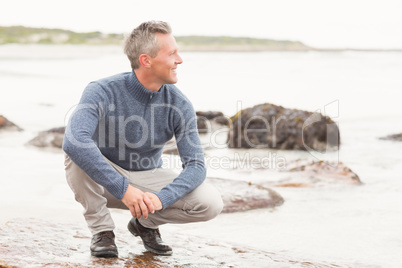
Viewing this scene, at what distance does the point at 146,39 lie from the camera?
3348 millimetres

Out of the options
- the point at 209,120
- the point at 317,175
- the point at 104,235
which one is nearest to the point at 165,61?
the point at 104,235

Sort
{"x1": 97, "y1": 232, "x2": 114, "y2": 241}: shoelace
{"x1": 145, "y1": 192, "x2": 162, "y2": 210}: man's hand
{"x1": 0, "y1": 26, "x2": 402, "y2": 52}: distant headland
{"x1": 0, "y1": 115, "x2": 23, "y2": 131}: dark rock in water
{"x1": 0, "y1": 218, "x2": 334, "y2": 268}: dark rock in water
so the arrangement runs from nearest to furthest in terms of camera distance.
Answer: {"x1": 0, "y1": 218, "x2": 334, "y2": 268}: dark rock in water < {"x1": 145, "y1": 192, "x2": 162, "y2": 210}: man's hand < {"x1": 97, "y1": 232, "x2": 114, "y2": 241}: shoelace < {"x1": 0, "y1": 115, "x2": 23, "y2": 131}: dark rock in water < {"x1": 0, "y1": 26, "x2": 402, "y2": 52}: distant headland

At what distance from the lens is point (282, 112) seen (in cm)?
830

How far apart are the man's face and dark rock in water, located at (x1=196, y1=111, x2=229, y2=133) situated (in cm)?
638

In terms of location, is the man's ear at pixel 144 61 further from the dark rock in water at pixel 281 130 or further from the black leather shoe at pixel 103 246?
the dark rock in water at pixel 281 130

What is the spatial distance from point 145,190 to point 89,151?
62cm

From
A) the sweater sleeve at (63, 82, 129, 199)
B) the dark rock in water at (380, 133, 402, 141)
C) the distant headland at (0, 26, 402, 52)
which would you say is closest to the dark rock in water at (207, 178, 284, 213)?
the sweater sleeve at (63, 82, 129, 199)

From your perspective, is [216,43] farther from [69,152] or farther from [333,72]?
[69,152]

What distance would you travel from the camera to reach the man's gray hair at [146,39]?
3.33 m

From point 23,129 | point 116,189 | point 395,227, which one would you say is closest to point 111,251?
point 116,189

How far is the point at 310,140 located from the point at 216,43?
6115 centimetres

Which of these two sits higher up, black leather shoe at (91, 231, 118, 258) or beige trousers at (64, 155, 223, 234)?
beige trousers at (64, 155, 223, 234)

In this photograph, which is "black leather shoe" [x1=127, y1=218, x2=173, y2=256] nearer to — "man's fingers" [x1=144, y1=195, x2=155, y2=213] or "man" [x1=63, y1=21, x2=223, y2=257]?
"man" [x1=63, y1=21, x2=223, y2=257]

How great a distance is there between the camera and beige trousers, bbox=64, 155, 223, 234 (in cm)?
325
